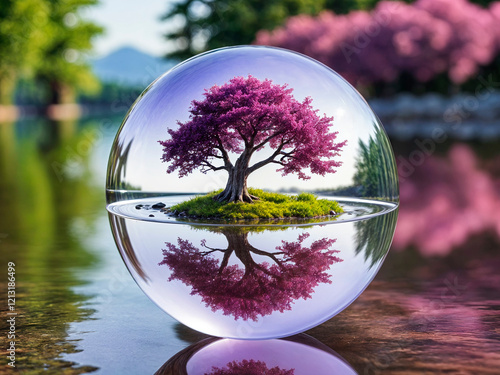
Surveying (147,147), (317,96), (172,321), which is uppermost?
(317,96)

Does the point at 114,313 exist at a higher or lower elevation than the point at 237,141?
lower

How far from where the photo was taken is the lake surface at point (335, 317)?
14.3ft

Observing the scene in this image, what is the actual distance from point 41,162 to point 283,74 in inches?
723

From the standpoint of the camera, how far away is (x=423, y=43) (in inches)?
1366

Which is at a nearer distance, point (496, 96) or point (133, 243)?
point (133, 243)

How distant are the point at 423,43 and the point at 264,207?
33.1 meters

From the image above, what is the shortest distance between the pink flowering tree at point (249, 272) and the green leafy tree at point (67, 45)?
59.5 m

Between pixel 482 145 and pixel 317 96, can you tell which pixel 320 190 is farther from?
pixel 482 145

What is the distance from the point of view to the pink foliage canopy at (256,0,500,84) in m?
34.1

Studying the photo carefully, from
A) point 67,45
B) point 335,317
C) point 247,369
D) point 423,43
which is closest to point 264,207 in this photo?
point 247,369

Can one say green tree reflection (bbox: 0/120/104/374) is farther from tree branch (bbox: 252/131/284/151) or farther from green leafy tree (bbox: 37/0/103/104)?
green leafy tree (bbox: 37/0/103/104)

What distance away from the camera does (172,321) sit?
5234 mm

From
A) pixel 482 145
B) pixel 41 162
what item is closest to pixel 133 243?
pixel 41 162

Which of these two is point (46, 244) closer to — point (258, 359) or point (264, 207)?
point (258, 359)
